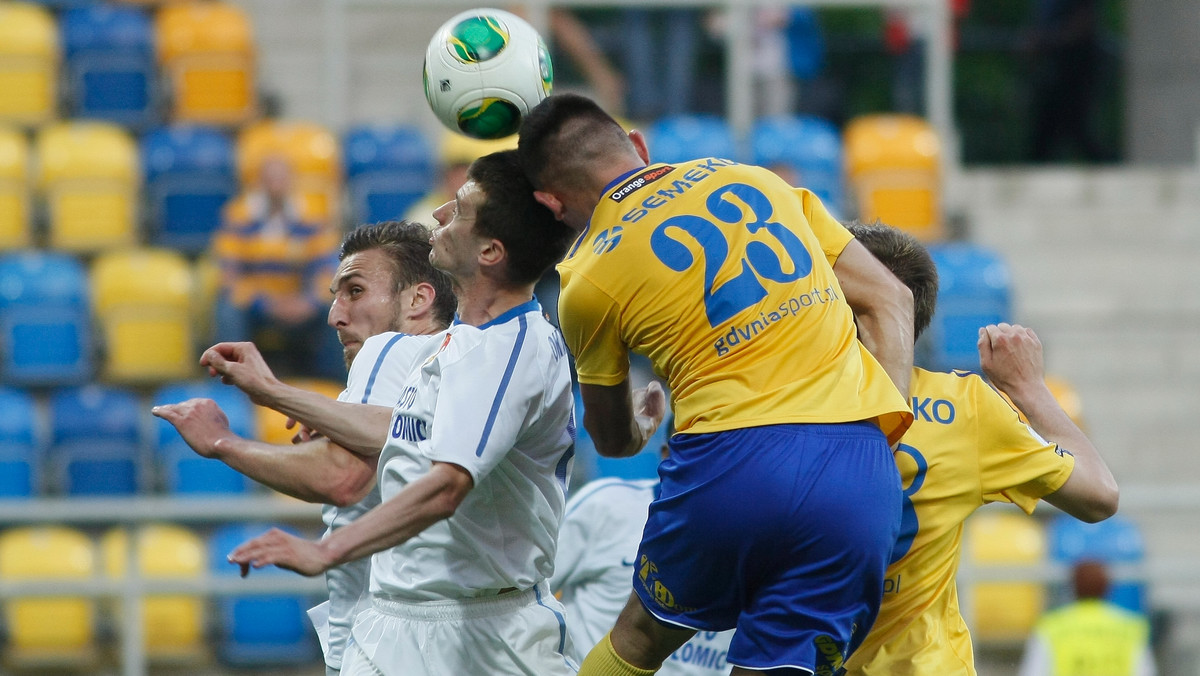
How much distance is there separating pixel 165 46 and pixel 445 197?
2.54m

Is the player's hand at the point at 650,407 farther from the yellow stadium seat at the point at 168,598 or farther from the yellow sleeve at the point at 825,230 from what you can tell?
the yellow stadium seat at the point at 168,598

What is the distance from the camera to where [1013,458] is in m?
3.19

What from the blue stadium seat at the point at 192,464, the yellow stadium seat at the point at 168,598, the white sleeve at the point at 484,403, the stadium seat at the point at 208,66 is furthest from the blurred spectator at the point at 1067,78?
the white sleeve at the point at 484,403

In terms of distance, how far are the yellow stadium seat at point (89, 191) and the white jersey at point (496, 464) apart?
6.36m

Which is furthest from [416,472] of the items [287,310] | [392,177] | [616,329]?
[392,177]

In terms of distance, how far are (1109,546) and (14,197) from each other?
6.38 meters

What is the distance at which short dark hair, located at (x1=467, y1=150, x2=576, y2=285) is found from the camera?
10.6 feet

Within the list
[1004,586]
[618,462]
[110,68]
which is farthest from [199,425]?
[110,68]

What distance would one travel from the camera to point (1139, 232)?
10555 mm

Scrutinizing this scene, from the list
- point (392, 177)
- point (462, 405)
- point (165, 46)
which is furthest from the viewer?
point (165, 46)

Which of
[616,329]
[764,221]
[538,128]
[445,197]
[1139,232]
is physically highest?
[538,128]

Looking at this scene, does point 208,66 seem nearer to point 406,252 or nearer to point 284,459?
point 406,252

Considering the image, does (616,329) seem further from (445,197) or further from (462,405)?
(445,197)

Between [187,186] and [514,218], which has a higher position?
[514,218]
